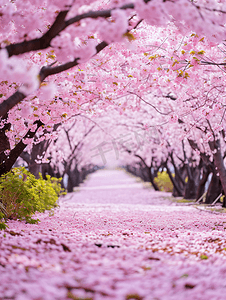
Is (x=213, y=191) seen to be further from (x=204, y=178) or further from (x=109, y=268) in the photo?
(x=109, y=268)

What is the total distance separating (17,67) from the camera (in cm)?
307

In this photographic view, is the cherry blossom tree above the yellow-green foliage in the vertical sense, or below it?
above

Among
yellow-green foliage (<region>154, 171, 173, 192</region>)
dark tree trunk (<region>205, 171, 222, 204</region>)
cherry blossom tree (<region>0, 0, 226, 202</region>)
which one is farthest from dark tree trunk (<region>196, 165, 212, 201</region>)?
yellow-green foliage (<region>154, 171, 173, 192</region>)

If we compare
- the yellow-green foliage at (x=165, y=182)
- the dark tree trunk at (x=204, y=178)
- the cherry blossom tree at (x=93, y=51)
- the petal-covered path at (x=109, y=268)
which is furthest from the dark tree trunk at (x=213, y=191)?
the yellow-green foliage at (x=165, y=182)

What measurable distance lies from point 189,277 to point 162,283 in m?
0.45

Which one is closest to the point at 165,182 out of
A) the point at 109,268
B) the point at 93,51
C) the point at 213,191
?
the point at 213,191

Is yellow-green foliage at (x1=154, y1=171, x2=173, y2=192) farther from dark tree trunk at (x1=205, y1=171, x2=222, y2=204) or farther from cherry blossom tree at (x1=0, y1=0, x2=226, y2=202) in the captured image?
cherry blossom tree at (x1=0, y1=0, x2=226, y2=202)

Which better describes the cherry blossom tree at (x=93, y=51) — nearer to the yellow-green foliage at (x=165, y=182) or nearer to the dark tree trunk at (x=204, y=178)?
the dark tree trunk at (x=204, y=178)

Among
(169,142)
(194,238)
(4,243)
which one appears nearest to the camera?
(4,243)

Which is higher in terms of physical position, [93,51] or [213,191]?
[93,51]

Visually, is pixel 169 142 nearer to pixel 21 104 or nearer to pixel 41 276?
pixel 21 104

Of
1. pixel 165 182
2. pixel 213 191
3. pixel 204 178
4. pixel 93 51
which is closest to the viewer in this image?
pixel 93 51

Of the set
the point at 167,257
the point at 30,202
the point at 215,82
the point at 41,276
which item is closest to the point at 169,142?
the point at 215,82

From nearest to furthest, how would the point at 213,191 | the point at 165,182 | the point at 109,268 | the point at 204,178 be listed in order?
the point at 109,268 < the point at 213,191 < the point at 204,178 < the point at 165,182
